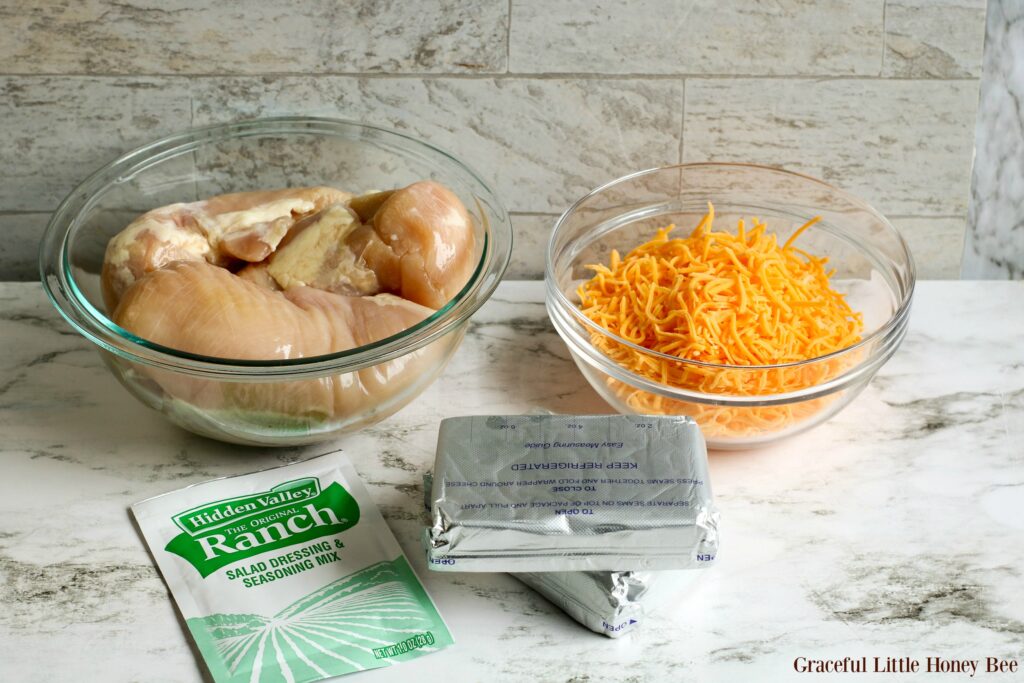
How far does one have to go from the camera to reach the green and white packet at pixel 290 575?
2.62 ft

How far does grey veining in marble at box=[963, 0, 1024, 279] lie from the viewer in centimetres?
119

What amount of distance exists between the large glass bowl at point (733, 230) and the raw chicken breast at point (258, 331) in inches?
7.3

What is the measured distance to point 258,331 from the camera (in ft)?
2.92

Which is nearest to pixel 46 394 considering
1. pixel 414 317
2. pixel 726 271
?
pixel 414 317

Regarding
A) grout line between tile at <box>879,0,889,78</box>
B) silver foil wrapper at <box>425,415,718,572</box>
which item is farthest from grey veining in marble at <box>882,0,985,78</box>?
silver foil wrapper at <box>425,415,718,572</box>

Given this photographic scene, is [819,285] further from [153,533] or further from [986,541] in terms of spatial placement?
[153,533]

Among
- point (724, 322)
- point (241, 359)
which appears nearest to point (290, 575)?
point (241, 359)

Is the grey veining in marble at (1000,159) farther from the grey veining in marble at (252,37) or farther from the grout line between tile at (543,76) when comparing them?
the grey veining in marble at (252,37)

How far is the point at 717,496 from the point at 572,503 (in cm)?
22

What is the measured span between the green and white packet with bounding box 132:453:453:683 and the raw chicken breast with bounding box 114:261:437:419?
0.28 feet

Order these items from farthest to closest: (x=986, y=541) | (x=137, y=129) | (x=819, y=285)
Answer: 1. (x=137, y=129)
2. (x=819, y=285)
3. (x=986, y=541)

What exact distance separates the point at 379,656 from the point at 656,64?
2.24ft

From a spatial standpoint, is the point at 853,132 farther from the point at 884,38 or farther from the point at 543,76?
the point at 543,76

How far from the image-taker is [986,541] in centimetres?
91
